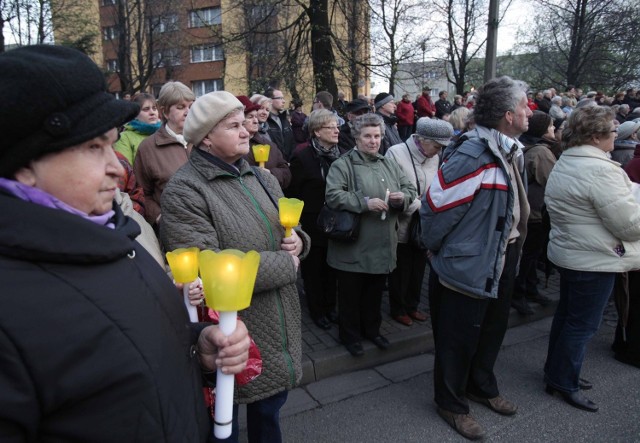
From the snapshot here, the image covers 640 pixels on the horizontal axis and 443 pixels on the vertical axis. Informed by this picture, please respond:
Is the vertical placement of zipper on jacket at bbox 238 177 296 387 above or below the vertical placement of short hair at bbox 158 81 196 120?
below

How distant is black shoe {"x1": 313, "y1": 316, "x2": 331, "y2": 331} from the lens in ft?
14.4

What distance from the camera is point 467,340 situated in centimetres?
294

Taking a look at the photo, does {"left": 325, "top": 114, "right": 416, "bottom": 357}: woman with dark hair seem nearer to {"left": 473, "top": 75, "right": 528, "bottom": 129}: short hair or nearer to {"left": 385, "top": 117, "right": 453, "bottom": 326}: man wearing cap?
{"left": 385, "top": 117, "right": 453, "bottom": 326}: man wearing cap

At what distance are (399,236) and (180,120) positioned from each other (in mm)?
2268

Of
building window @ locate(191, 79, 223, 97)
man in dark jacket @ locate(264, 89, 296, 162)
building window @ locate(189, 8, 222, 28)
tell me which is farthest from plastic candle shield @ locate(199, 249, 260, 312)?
building window @ locate(191, 79, 223, 97)

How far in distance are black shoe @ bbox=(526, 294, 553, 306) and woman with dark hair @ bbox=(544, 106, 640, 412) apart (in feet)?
6.13

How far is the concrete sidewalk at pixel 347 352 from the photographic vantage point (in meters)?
3.76

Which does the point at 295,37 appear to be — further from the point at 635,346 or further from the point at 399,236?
the point at 635,346

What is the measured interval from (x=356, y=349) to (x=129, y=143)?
105 inches

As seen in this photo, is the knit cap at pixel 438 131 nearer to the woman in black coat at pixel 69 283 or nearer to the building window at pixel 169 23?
the woman in black coat at pixel 69 283

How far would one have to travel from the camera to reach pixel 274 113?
690 cm

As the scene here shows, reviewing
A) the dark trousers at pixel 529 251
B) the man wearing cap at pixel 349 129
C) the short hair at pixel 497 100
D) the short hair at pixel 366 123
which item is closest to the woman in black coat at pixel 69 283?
the short hair at pixel 497 100

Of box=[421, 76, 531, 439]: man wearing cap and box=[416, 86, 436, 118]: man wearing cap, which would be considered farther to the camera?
box=[416, 86, 436, 118]: man wearing cap

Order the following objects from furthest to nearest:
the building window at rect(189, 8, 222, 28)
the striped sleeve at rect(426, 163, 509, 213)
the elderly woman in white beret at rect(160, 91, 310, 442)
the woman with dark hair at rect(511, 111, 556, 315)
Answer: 1. the building window at rect(189, 8, 222, 28)
2. the woman with dark hair at rect(511, 111, 556, 315)
3. the striped sleeve at rect(426, 163, 509, 213)
4. the elderly woman in white beret at rect(160, 91, 310, 442)
